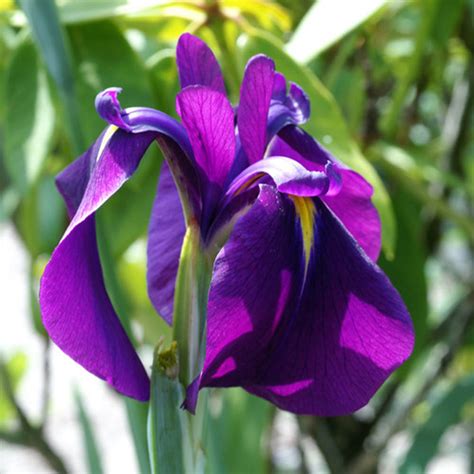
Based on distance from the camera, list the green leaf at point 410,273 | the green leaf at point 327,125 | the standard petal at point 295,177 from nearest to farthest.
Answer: the standard petal at point 295,177 < the green leaf at point 327,125 < the green leaf at point 410,273

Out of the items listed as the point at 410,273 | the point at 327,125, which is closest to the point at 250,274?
the point at 327,125

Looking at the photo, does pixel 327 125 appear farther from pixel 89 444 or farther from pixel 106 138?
pixel 89 444

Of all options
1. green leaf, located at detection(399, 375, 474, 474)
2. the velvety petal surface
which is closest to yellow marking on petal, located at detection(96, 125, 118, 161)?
the velvety petal surface

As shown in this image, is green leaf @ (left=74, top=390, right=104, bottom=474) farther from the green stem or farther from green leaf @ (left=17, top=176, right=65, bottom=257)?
the green stem

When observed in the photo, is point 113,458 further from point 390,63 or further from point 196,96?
point 196,96

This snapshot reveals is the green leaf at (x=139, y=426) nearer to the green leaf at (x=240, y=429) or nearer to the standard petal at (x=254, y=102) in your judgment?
the standard petal at (x=254, y=102)

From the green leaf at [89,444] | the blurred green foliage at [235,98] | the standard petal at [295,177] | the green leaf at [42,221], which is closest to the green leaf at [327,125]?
the blurred green foliage at [235,98]
